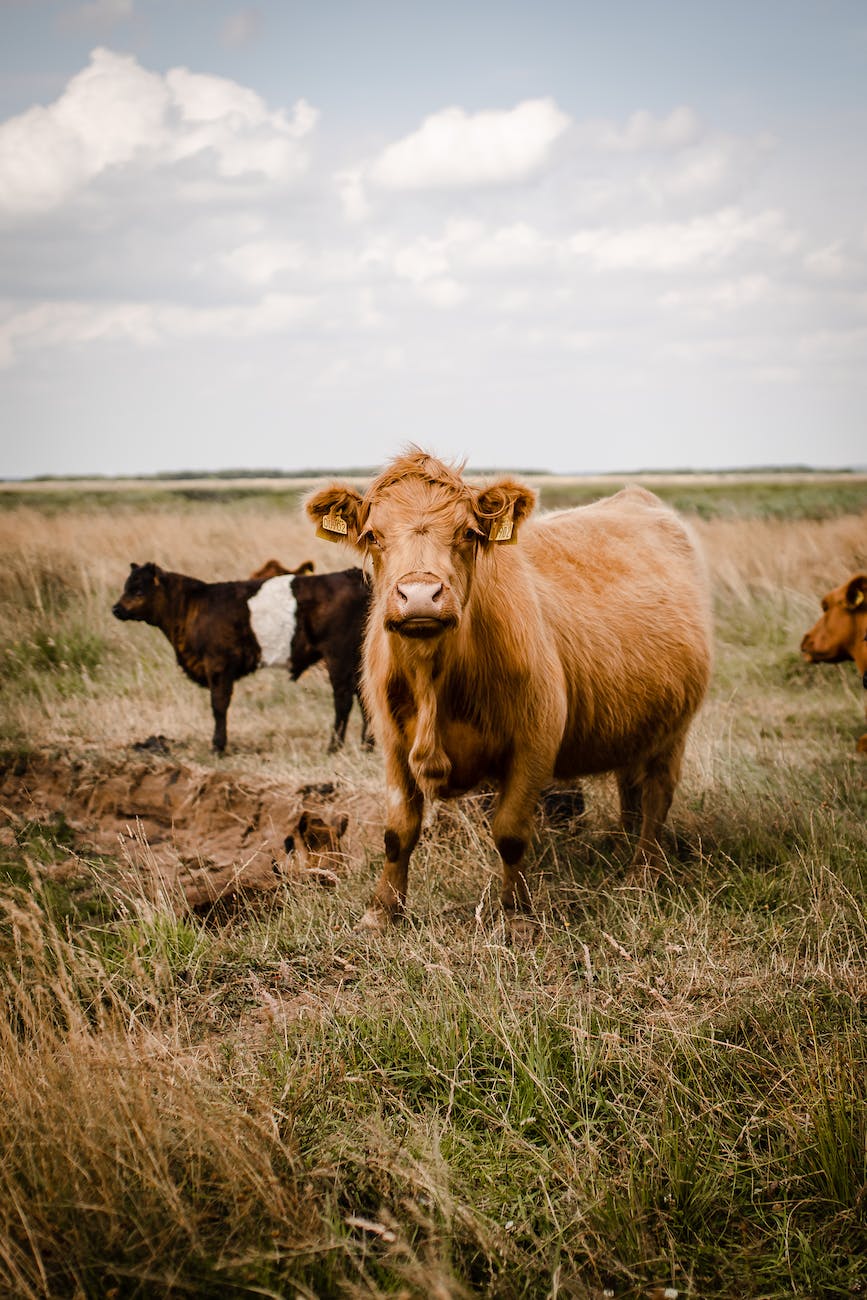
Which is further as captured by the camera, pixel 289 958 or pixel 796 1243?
pixel 289 958

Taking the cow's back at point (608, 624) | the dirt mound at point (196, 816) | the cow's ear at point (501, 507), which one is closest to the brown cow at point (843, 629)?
the cow's back at point (608, 624)

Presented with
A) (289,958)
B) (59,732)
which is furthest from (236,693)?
(289,958)

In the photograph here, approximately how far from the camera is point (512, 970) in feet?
11.4

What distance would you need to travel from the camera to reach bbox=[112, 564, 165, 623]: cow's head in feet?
28.6

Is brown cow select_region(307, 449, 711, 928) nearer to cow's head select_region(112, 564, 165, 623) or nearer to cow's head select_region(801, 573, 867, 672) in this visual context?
cow's head select_region(801, 573, 867, 672)

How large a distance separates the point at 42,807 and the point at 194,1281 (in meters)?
3.64

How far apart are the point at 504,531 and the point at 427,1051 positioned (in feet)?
6.26

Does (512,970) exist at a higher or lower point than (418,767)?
lower

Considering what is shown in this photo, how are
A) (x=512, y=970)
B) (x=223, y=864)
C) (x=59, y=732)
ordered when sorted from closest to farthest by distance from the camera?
1. (x=512, y=970)
2. (x=223, y=864)
3. (x=59, y=732)

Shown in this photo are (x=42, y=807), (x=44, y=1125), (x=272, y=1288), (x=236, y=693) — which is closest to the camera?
(x=272, y=1288)

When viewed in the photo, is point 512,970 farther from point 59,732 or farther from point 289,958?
point 59,732

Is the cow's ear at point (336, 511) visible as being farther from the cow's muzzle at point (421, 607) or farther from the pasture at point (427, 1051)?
the pasture at point (427, 1051)

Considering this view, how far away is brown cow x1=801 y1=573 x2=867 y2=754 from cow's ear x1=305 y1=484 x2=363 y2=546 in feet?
17.1

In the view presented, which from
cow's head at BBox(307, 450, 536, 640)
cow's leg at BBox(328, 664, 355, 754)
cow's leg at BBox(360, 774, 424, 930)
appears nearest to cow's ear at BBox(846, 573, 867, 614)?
cow's leg at BBox(328, 664, 355, 754)
